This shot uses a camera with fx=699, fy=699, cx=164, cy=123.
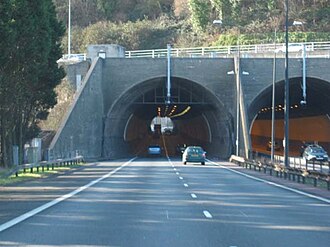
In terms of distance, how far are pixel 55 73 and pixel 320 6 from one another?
74.5 metres

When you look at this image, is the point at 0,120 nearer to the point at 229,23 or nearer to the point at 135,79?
the point at 135,79

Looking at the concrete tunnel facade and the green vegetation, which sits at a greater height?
the green vegetation

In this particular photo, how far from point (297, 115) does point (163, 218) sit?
75298 millimetres

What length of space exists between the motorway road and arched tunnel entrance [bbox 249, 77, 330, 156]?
147 feet

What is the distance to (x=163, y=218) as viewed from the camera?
53.4 ft

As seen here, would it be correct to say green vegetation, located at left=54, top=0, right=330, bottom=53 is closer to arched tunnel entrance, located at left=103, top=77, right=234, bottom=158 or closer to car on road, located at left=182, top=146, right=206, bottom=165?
arched tunnel entrance, located at left=103, top=77, right=234, bottom=158

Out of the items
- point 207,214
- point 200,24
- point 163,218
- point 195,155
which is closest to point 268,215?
point 207,214

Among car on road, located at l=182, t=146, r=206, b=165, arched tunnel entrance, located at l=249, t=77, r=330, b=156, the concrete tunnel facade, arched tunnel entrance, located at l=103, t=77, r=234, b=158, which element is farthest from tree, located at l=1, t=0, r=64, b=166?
arched tunnel entrance, located at l=249, t=77, r=330, b=156

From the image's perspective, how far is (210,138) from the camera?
85312mm

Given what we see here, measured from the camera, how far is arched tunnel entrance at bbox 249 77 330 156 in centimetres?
7031

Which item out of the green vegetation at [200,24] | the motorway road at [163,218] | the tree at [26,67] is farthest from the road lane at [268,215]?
the green vegetation at [200,24]

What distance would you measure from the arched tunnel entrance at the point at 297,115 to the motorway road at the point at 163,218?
44.9 meters

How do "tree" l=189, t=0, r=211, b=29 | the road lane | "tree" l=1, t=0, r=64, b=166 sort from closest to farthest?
the road lane
"tree" l=1, t=0, r=64, b=166
"tree" l=189, t=0, r=211, b=29

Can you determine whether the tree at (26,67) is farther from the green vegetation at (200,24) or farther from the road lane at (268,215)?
the green vegetation at (200,24)
